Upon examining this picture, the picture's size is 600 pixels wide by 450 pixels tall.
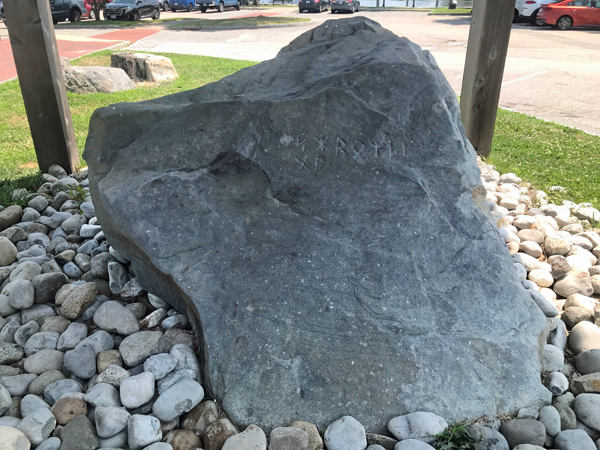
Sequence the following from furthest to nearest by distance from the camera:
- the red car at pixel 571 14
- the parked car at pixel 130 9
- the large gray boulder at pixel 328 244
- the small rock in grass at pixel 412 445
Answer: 1. the parked car at pixel 130 9
2. the red car at pixel 571 14
3. the large gray boulder at pixel 328 244
4. the small rock in grass at pixel 412 445

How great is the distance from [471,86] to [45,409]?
423 cm

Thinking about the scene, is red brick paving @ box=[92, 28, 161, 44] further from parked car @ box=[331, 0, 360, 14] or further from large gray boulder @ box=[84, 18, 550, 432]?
large gray boulder @ box=[84, 18, 550, 432]

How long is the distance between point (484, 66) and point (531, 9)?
51.6 feet

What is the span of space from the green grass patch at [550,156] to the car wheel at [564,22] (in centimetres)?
1295

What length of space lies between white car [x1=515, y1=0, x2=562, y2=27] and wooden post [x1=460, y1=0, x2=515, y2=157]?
599 inches

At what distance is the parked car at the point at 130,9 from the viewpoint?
21.3 m

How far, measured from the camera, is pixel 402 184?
231cm

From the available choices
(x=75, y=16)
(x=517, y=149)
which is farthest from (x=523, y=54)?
(x=75, y=16)

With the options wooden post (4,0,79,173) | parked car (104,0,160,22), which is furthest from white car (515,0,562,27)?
wooden post (4,0,79,173)

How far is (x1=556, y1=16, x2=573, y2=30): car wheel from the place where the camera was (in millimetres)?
16639

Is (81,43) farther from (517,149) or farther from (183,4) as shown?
(183,4)

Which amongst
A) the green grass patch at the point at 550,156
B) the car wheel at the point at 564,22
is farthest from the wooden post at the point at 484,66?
the car wheel at the point at 564,22

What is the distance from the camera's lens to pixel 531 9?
1764cm

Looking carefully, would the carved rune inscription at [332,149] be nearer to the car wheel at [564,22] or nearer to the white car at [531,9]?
the car wheel at [564,22]
